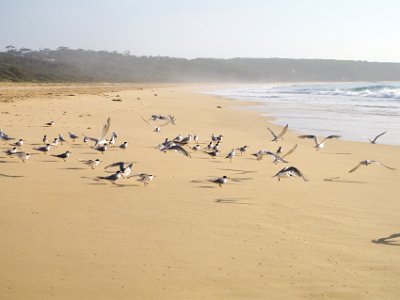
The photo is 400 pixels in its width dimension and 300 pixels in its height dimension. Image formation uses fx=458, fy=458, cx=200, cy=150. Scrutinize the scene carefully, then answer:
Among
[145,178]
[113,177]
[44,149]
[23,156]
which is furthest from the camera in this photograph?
[44,149]

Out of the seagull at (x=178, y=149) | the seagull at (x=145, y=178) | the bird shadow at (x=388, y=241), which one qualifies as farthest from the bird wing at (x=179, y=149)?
the bird shadow at (x=388, y=241)

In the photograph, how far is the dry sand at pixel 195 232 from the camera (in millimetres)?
4387

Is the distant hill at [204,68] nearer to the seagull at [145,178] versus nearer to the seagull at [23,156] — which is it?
the seagull at [23,156]

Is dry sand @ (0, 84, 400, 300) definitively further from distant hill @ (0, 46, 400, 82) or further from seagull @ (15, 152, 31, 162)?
distant hill @ (0, 46, 400, 82)

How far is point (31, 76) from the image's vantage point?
217 ft

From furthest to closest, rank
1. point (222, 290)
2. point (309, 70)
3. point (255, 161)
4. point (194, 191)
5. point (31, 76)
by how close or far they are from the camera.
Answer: point (309, 70) < point (31, 76) < point (255, 161) < point (194, 191) < point (222, 290)

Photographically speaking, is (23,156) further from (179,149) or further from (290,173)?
(290,173)

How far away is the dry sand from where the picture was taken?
4387 mm

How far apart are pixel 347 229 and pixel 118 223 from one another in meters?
3.06

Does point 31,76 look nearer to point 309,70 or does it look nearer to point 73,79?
point 73,79

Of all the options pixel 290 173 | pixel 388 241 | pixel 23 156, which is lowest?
pixel 388 241

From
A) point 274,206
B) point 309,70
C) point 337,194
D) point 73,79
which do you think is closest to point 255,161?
point 337,194

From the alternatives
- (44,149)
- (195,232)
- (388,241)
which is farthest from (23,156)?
(388,241)

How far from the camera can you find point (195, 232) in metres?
5.78
